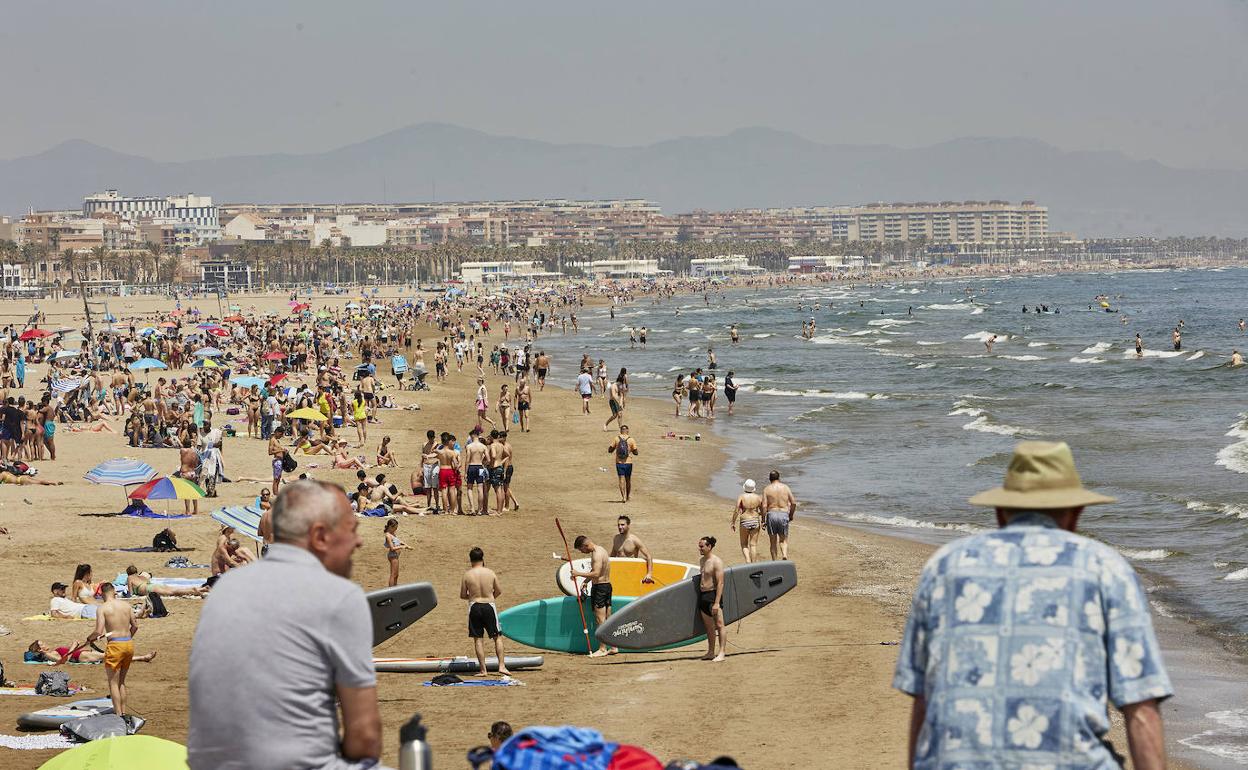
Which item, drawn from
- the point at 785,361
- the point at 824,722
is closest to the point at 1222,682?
the point at 824,722

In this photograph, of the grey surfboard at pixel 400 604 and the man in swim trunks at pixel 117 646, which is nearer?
the grey surfboard at pixel 400 604

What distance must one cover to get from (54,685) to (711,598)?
5545 millimetres

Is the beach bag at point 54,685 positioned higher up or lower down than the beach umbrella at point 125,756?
lower down

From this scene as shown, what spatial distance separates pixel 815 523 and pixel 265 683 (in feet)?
65.7

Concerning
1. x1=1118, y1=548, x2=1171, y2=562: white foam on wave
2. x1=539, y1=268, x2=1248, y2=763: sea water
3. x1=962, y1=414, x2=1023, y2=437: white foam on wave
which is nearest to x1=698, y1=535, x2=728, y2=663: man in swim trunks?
x1=539, y1=268, x2=1248, y2=763: sea water

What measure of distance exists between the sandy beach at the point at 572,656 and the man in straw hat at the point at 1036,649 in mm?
1640

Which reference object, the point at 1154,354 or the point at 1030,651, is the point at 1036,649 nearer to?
the point at 1030,651

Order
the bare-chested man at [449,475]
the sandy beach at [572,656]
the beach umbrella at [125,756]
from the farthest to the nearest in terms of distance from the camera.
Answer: the bare-chested man at [449,475] < the sandy beach at [572,656] < the beach umbrella at [125,756]

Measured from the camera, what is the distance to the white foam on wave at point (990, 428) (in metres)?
36.2

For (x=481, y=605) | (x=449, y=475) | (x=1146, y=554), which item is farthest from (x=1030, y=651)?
(x=449, y=475)

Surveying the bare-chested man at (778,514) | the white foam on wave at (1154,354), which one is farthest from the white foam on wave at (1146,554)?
the white foam on wave at (1154,354)

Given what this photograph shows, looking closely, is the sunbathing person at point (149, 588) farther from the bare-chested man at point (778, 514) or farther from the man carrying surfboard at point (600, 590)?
the bare-chested man at point (778, 514)

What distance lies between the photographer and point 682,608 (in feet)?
45.5

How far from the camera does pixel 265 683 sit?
3.68 metres
